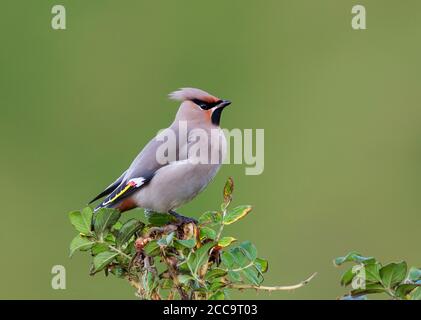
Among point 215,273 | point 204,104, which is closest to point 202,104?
point 204,104

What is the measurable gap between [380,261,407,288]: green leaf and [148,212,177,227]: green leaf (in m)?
0.99

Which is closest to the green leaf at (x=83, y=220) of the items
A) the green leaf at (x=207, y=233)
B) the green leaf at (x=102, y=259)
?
the green leaf at (x=102, y=259)

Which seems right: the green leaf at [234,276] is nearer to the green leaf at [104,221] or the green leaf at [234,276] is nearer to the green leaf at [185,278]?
the green leaf at [185,278]

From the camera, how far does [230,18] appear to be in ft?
33.4

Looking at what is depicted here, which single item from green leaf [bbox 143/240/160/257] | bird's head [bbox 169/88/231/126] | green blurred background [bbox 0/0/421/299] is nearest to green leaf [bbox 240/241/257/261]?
green leaf [bbox 143/240/160/257]

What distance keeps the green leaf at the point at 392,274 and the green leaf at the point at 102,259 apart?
77 centimetres

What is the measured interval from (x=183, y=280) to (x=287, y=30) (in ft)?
25.7

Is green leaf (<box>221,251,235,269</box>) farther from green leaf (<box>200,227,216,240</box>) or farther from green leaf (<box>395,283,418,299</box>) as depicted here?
green leaf (<box>395,283,418,299</box>)

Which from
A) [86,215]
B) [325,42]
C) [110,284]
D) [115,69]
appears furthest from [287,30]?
[86,215]

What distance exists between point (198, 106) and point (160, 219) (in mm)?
1473

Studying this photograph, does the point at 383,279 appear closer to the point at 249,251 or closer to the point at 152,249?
the point at 249,251

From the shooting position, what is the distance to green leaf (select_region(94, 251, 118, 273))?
2.70 metres
